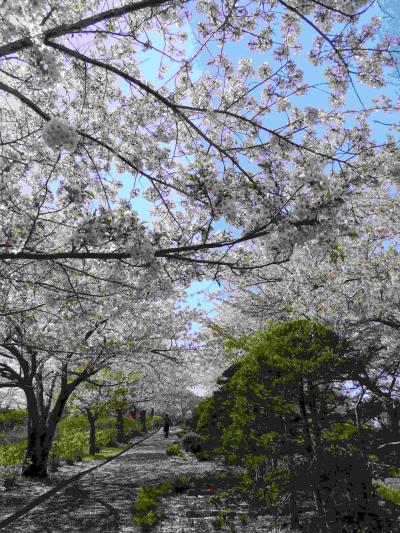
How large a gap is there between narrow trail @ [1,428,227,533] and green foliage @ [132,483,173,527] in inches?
6.3

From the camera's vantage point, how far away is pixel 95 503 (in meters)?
8.86

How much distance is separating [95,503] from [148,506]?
1674 millimetres

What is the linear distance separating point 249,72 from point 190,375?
3724 centimetres

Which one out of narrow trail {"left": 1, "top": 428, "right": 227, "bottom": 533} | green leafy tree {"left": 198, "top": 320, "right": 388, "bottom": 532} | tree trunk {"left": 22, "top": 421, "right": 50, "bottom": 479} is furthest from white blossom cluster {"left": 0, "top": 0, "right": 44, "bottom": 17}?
tree trunk {"left": 22, "top": 421, "right": 50, "bottom": 479}

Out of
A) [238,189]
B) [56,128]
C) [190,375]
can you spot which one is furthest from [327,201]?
[190,375]

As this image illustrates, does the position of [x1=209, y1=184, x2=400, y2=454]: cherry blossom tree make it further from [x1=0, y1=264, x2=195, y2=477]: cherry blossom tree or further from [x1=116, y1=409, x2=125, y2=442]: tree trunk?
[x1=116, y1=409, x2=125, y2=442]: tree trunk

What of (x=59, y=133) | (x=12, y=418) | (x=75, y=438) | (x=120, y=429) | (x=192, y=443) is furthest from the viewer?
(x=120, y=429)

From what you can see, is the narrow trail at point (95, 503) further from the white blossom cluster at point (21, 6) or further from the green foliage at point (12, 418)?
the green foliage at point (12, 418)

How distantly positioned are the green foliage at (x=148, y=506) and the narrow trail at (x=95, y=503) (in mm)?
160

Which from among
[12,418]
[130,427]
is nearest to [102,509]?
[12,418]

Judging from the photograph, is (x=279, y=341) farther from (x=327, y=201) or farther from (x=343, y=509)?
(x=327, y=201)

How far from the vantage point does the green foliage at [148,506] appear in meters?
6.90

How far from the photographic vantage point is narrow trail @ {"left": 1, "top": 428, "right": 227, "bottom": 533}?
6.94m

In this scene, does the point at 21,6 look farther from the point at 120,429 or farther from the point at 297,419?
the point at 120,429
